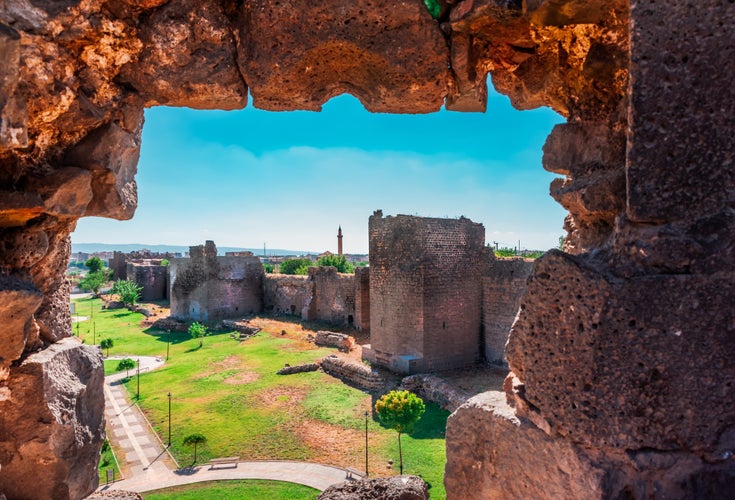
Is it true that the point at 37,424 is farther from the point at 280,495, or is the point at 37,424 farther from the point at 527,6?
the point at 280,495

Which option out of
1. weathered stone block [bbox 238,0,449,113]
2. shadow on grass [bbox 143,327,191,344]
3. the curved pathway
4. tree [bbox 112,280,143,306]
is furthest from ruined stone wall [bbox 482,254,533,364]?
tree [bbox 112,280,143,306]

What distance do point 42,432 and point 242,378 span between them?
665 inches

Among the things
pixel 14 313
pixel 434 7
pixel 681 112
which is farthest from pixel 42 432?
pixel 681 112

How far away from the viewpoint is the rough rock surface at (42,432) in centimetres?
339

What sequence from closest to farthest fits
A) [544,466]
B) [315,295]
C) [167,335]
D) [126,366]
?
[544,466] < [126,366] < [167,335] < [315,295]

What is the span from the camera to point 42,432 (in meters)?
3.41

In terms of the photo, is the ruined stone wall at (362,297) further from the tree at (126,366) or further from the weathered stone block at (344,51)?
the weathered stone block at (344,51)

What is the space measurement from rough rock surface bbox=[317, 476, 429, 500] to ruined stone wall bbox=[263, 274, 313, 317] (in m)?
26.9

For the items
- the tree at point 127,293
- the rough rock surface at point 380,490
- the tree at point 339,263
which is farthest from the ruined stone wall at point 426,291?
the tree at point 127,293

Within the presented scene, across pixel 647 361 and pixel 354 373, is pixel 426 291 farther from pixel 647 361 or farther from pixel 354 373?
pixel 647 361

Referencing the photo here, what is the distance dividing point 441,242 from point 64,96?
1626cm

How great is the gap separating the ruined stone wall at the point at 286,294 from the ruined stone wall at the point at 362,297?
20.5ft

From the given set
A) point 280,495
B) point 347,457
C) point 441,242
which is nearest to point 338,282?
point 441,242

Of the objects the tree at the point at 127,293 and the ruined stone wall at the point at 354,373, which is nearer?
the ruined stone wall at the point at 354,373
